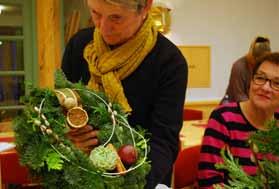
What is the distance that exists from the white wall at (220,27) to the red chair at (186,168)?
9.04 ft

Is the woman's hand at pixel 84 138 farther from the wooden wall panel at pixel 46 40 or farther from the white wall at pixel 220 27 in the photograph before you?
the white wall at pixel 220 27

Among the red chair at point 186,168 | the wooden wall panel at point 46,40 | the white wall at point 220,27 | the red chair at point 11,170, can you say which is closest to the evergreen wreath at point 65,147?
the red chair at point 186,168

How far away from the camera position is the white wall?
458cm

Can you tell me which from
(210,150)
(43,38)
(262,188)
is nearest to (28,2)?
(43,38)

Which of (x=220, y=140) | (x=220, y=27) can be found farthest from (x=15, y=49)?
(x=220, y=140)

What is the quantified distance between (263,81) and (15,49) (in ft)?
9.51

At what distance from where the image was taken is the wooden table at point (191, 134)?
2.28 metres

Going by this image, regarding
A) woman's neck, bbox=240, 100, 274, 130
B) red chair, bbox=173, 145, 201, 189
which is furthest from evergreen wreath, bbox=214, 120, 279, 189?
red chair, bbox=173, 145, 201, 189

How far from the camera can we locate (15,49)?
3852 millimetres

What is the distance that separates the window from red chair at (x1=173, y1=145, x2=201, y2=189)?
227 cm

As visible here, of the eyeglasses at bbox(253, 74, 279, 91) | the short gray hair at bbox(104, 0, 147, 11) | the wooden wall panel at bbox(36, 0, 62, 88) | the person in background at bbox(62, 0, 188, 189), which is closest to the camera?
the short gray hair at bbox(104, 0, 147, 11)

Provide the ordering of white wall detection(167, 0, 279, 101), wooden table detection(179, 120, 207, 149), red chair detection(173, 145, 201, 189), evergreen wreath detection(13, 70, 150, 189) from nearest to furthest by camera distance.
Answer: evergreen wreath detection(13, 70, 150, 189) → red chair detection(173, 145, 201, 189) → wooden table detection(179, 120, 207, 149) → white wall detection(167, 0, 279, 101)

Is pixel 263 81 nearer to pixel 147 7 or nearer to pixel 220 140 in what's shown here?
pixel 220 140

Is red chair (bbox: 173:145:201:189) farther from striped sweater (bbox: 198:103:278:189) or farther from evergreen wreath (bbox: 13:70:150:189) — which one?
evergreen wreath (bbox: 13:70:150:189)
